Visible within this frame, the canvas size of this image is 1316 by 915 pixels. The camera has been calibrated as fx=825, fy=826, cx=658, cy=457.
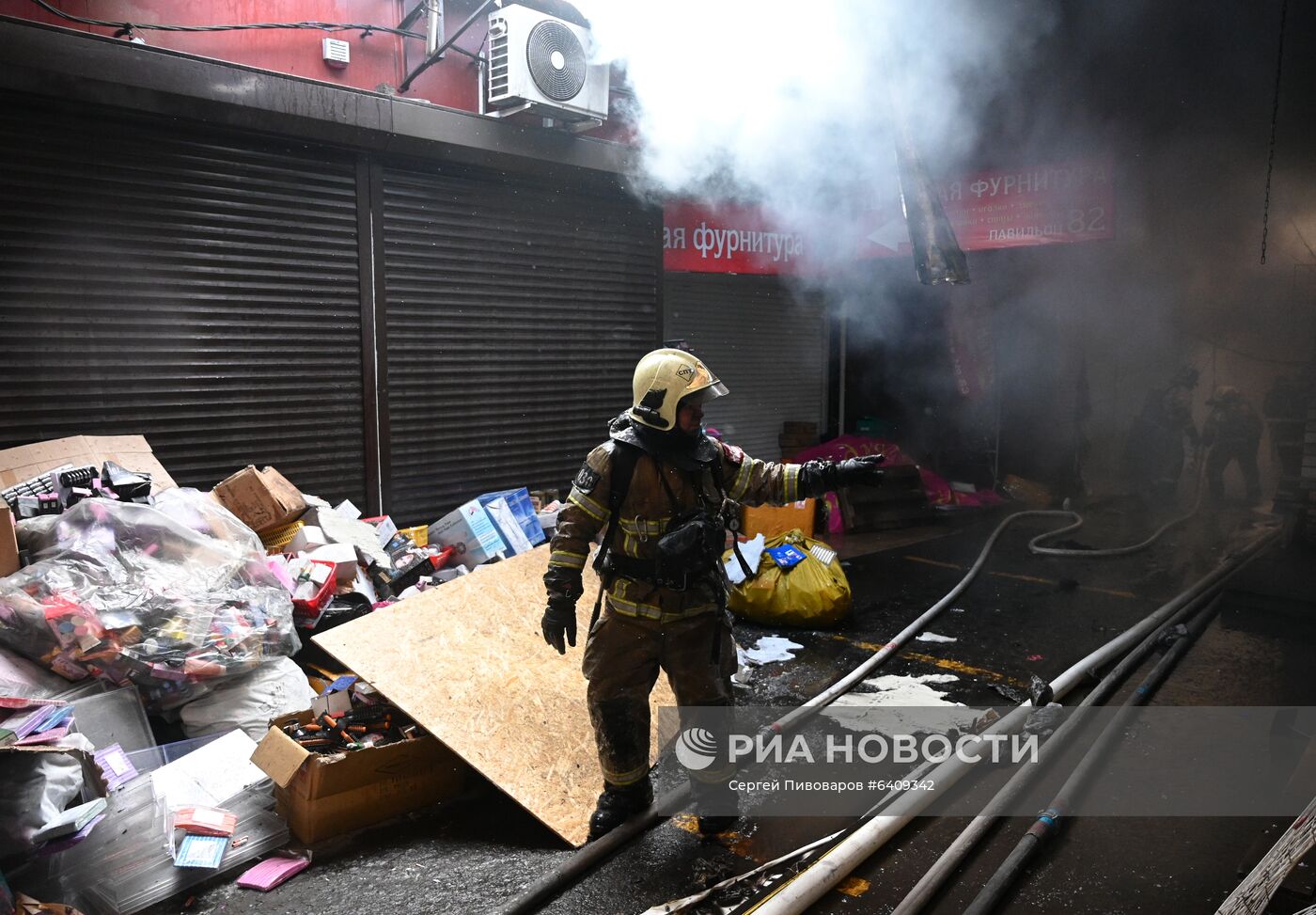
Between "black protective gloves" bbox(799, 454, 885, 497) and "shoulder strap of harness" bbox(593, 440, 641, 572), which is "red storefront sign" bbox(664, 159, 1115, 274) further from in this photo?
"shoulder strap of harness" bbox(593, 440, 641, 572)

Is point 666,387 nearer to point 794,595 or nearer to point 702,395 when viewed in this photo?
point 702,395

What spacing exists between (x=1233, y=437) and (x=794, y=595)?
904 centimetres

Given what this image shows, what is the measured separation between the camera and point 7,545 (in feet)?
13.2

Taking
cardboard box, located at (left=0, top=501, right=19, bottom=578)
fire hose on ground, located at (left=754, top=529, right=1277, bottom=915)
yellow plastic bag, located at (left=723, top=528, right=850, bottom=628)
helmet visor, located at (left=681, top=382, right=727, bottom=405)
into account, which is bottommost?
fire hose on ground, located at (left=754, top=529, right=1277, bottom=915)

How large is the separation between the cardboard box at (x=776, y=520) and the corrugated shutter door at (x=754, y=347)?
2.85 m

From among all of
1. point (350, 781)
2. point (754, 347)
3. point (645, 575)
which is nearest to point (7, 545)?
point (350, 781)

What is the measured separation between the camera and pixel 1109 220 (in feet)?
29.9

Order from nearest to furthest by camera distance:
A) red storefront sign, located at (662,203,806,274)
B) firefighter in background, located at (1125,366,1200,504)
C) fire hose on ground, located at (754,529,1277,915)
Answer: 1. fire hose on ground, located at (754,529,1277,915)
2. red storefront sign, located at (662,203,806,274)
3. firefighter in background, located at (1125,366,1200,504)

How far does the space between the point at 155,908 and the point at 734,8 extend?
288 inches

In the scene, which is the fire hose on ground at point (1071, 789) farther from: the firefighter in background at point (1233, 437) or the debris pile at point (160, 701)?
the firefighter in background at point (1233, 437)

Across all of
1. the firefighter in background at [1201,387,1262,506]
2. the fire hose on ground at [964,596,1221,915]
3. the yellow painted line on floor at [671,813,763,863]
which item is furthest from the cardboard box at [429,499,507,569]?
the firefighter in background at [1201,387,1262,506]

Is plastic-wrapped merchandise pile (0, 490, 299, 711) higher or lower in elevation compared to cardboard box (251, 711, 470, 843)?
higher

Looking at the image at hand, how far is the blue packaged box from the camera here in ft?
23.0

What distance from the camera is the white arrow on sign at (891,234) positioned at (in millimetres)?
10242
